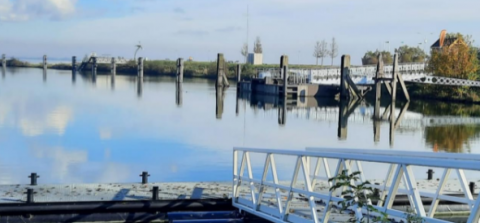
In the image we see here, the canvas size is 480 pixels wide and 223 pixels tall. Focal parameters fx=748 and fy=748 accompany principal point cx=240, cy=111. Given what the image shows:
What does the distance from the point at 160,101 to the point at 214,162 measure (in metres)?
32.1

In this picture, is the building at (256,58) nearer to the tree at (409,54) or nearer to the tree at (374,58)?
the tree at (374,58)

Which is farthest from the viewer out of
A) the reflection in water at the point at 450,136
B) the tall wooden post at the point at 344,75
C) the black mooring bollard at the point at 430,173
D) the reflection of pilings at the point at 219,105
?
the tall wooden post at the point at 344,75

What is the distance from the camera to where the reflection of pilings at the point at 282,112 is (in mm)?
38394

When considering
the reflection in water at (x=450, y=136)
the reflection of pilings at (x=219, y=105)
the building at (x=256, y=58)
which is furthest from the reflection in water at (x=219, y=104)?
the building at (x=256, y=58)

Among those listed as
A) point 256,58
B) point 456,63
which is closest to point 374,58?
point 256,58

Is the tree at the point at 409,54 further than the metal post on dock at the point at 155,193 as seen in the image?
Yes

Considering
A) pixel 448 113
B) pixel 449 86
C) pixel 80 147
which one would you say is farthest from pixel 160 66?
pixel 80 147

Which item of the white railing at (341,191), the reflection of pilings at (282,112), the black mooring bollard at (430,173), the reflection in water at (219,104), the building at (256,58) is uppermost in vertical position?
the building at (256,58)

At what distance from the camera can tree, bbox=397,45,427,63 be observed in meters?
103

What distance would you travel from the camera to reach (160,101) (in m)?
52.6

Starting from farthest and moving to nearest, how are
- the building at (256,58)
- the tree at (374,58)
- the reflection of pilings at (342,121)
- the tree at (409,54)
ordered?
1. the building at (256,58)
2. the tree at (374,58)
3. the tree at (409,54)
4. the reflection of pilings at (342,121)

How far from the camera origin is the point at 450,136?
32625mm

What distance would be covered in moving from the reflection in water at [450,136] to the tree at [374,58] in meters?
66.9

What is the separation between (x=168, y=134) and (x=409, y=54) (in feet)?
265
